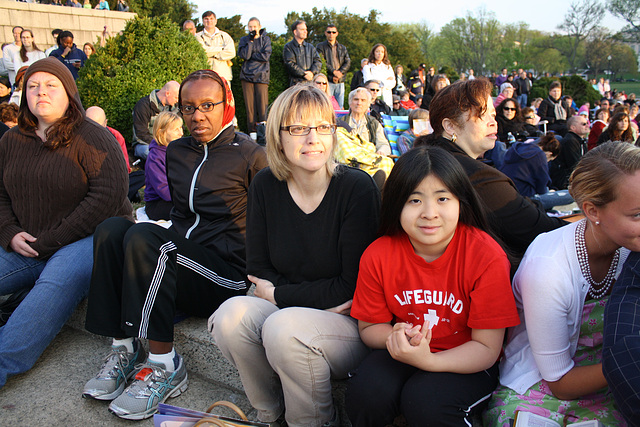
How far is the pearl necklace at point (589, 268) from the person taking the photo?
1691 mm

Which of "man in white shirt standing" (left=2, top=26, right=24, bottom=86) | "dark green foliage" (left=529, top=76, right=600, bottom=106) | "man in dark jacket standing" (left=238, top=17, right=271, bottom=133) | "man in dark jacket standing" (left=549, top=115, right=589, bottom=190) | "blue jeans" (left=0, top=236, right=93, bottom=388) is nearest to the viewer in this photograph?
"blue jeans" (left=0, top=236, right=93, bottom=388)

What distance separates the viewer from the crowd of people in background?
5.51 feet

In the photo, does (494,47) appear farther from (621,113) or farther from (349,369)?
(349,369)

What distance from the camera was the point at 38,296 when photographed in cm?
252

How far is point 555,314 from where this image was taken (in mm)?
1652

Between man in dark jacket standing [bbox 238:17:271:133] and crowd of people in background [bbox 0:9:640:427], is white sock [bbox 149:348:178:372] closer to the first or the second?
crowd of people in background [bbox 0:9:640:427]

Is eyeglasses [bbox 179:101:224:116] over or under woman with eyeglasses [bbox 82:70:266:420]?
over

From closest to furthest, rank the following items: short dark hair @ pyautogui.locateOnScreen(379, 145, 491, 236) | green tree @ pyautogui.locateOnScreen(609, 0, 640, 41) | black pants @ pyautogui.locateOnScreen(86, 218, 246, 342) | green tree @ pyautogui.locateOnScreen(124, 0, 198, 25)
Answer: short dark hair @ pyautogui.locateOnScreen(379, 145, 491, 236) < black pants @ pyautogui.locateOnScreen(86, 218, 246, 342) < green tree @ pyautogui.locateOnScreen(124, 0, 198, 25) < green tree @ pyautogui.locateOnScreen(609, 0, 640, 41)

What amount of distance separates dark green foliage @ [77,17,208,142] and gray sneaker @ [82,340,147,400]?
17.9 feet

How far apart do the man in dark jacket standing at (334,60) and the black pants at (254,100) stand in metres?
1.75

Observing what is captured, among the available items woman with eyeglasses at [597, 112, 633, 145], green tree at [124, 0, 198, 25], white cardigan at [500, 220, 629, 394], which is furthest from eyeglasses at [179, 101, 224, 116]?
green tree at [124, 0, 198, 25]

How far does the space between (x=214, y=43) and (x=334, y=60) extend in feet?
9.08

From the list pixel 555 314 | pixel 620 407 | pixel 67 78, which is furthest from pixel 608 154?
pixel 67 78

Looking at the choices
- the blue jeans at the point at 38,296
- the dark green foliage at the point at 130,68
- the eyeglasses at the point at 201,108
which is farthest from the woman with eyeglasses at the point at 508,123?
the blue jeans at the point at 38,296
